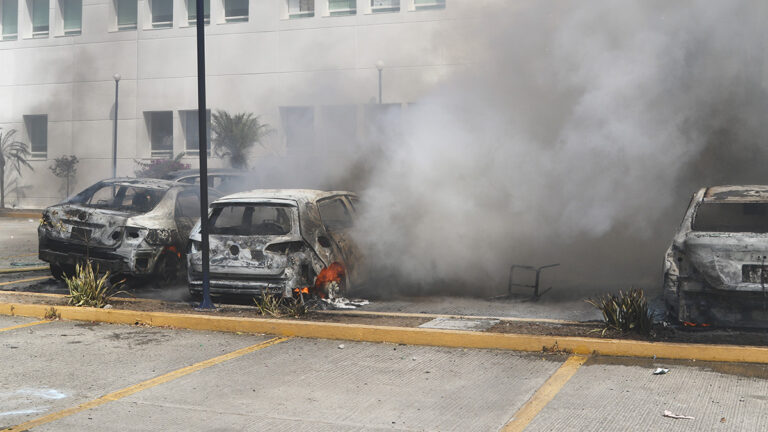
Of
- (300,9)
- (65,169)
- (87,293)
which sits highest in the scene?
(300,9)

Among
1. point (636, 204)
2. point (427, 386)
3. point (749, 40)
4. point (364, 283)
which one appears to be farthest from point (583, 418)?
point (749, 40)

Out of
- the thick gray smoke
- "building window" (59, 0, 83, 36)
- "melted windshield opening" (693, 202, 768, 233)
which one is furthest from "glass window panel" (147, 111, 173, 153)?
"melted windshield opening" (693, 202, 768, 233)

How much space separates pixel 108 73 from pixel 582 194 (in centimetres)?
2068

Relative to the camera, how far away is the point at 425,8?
16.3 metres

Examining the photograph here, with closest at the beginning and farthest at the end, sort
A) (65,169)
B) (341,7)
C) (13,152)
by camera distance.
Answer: (341,7), (65,169), (13,152)

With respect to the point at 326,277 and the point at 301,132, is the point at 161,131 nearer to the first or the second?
the point at 301,132

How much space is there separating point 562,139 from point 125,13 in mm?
20367

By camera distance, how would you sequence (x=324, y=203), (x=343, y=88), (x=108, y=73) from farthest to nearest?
1. (x=108, y=73)
2. (x=343, y=88)
3. (x=324, y=203)

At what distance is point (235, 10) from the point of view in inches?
1001

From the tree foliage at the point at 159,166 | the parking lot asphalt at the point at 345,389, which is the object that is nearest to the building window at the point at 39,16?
the tree foliage at the point at 159,166

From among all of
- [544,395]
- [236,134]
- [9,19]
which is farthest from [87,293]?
[9,19]

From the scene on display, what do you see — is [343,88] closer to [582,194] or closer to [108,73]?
[582,194]

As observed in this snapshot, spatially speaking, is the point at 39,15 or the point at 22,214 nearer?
the point at 22,214

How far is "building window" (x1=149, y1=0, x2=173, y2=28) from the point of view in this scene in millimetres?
25203
